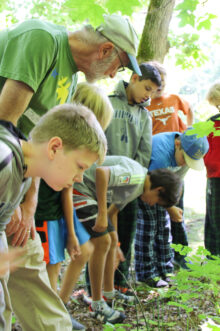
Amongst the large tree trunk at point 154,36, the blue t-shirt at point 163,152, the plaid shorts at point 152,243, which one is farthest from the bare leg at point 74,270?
the large tree trunk at point 154,36

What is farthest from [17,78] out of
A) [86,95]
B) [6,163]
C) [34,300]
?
[34,300]

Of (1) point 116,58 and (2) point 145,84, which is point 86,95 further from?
(2) point 145,84

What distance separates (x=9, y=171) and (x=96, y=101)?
125cm

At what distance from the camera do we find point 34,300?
6.00 ft

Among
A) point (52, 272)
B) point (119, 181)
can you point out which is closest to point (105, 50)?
point (119, 181)

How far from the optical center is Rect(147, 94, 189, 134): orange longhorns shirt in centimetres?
374

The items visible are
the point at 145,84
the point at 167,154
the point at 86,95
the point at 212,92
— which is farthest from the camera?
the point at 212,92

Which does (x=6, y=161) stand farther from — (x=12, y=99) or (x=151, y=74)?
(x=151, y=74)

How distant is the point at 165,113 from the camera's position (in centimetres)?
374

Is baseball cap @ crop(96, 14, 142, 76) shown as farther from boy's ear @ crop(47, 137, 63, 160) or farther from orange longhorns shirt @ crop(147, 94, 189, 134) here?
orange longhorns shirt @ crop(147, 94, 189, 134)

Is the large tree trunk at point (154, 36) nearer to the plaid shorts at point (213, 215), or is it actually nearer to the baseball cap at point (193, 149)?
the baseball cap at point (193, 149)

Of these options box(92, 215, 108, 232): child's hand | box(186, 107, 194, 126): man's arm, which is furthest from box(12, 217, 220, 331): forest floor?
box(186, 107, 194, 126): man's arm

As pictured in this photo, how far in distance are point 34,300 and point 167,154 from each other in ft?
6.30

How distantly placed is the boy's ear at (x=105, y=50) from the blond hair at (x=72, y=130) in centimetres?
59
